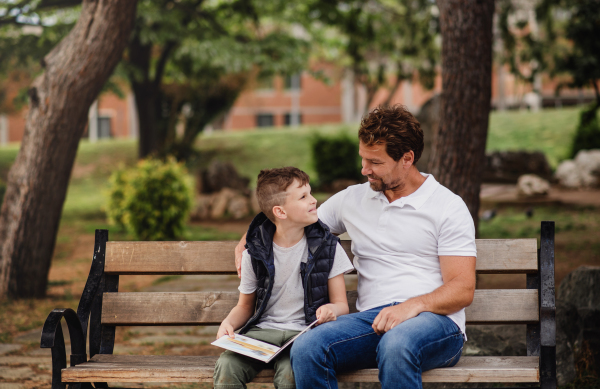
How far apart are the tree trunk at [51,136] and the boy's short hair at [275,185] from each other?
3.80m

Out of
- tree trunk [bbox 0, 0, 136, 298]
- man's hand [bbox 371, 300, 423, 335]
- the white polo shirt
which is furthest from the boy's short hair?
tree trunk [bbox 0, 0, 136, 298]

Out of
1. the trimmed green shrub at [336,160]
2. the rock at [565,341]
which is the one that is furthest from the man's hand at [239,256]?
the trimmed green shrub at [336,160]

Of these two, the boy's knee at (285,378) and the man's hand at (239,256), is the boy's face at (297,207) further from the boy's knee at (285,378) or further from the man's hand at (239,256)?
the boy's knee at (285,378)

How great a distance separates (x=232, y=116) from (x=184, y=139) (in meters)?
22.3

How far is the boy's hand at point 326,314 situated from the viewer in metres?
2.80

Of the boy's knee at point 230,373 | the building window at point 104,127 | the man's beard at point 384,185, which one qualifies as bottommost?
the boy's knee at point 230,373

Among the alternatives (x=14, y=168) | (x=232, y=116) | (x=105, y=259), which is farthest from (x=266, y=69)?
(x=232, y=116)

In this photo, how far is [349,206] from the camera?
10.2ft

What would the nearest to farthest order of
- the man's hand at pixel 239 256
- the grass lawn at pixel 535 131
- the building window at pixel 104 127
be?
the man's hand at pixel 239 256, the grass lawn at pixel 535 131, the building window at pixel 104 127

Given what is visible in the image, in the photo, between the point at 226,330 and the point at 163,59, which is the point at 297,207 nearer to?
the point at 226,330

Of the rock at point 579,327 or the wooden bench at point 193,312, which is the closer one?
the wooden bench at point 193,312

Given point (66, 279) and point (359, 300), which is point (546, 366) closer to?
point (359, 300)

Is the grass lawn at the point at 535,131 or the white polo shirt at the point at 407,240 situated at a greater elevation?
the grass lawn at the point at 535,131

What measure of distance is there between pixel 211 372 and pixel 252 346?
0.83ft
